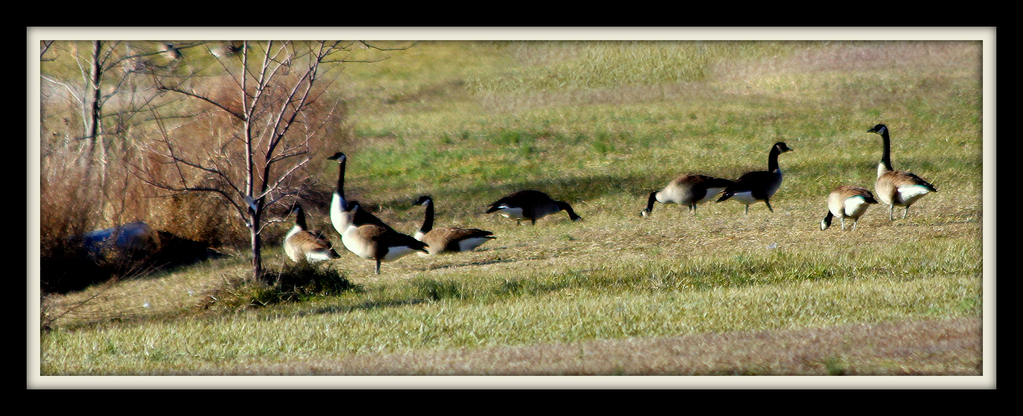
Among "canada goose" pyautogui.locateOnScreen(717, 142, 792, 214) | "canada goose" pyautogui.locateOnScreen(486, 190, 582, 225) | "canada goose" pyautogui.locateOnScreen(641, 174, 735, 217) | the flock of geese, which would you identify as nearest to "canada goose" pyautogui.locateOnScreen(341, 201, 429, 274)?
the flock of geese

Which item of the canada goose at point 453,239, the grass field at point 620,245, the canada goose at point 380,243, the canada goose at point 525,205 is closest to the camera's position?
the grass field at point 620,245

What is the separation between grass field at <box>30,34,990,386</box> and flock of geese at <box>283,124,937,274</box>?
43 cm

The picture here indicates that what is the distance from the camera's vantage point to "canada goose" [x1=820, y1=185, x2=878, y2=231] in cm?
1359

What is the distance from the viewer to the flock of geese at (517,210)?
13.2m

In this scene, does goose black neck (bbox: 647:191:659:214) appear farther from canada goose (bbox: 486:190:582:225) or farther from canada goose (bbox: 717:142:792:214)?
canada goose (bbox: 486:190:582:225)

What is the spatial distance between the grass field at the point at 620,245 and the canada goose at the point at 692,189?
45cm

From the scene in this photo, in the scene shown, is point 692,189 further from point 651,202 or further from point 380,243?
point 380,243

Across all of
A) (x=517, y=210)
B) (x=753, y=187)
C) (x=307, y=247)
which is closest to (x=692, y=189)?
(x=753, y=187)

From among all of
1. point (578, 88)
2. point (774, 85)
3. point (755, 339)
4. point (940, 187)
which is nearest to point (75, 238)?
point (755, 339)

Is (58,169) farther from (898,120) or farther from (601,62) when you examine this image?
(898,120)

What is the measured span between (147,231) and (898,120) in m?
21.3

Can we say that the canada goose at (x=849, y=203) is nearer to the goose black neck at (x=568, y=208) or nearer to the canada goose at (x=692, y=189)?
the canada goose at (x=692, y=189)

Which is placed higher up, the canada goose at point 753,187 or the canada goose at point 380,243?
the canada goose at point 753,187

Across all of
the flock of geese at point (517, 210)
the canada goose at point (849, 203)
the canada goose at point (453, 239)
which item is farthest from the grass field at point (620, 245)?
the canada goose at point (453, 239)
